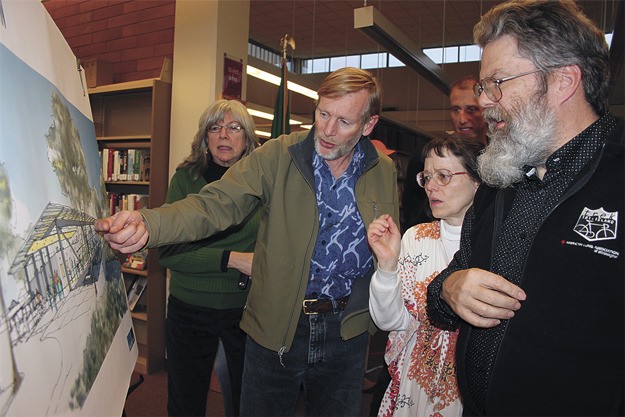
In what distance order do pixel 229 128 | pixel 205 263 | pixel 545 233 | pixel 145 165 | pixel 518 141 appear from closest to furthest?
pixel 545 233 < pixel 518 141 < pixel 205 263 < pixel 229 128 < pixel 145 165

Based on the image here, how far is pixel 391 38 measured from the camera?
10.9 ft

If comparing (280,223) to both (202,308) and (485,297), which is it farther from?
(485,297)

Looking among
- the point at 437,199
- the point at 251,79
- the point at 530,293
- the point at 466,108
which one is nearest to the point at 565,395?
the point at 530,293

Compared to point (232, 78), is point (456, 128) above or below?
below

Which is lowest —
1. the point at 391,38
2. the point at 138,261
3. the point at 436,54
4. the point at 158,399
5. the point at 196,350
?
the point at 158,399

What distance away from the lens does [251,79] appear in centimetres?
1195

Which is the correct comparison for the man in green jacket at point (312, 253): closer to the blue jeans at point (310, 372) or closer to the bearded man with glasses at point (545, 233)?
the blue jeans at point (310, 372)

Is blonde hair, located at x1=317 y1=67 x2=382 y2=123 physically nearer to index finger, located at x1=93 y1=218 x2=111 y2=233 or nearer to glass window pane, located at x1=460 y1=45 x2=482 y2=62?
index finger, located at x1=93 y1=218 x2=111 y2=233

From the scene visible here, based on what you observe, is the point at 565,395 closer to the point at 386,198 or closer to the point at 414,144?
the point at 386,198

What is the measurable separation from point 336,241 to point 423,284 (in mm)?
335

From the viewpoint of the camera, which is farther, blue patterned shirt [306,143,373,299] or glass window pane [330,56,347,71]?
glass window pane [330,56,347,71]

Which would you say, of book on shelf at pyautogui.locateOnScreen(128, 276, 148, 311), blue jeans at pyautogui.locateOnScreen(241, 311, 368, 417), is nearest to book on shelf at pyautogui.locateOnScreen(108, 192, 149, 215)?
book on shelf at pyautogui.locateOnScreen(128, 276, 148, 311)

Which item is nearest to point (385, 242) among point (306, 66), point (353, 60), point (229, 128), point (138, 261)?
point (229, 128)

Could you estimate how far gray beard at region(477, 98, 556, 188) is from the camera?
103cm
